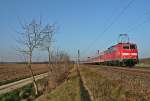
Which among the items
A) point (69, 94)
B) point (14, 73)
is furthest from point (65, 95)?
point (14, 73)

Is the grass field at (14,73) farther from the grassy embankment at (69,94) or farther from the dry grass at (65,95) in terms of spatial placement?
the grassy embankment at (69,94)

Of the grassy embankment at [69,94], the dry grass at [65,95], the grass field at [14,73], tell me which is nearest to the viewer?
the grassy embankment at [69,94]

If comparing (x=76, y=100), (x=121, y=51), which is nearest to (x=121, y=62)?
(x=121, y=51)

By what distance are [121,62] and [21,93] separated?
19.7 metres

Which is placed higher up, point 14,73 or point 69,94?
point 14,73

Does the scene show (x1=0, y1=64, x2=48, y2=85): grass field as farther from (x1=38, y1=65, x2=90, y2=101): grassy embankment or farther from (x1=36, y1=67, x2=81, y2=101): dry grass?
(x1=38, y1=65, x2=90, y2=101): grassy embankment

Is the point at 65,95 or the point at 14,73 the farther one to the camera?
the point at 14,73

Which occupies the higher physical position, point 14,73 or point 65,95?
point 14,73

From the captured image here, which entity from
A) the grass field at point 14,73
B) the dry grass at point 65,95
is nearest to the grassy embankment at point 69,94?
the dry grass at point 65,95

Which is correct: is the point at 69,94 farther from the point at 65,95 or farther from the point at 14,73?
the point at 14,73

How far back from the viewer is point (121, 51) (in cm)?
3822

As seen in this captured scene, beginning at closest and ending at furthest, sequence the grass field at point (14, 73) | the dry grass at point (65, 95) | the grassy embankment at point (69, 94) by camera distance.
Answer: the grassy embankment at point (69, 94) → the dry grass at point (65, 95) → the grass field at point (14, 73)

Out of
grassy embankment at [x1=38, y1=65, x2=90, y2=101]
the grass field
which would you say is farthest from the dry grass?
the grass field

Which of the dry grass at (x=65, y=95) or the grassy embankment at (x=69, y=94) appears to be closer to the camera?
the grassy embankment at (x=69, y=94)
